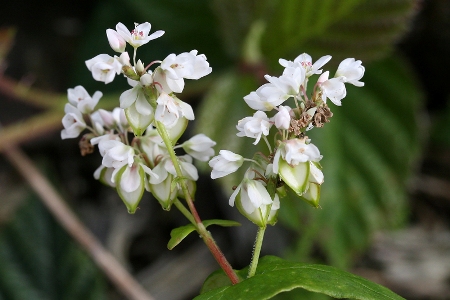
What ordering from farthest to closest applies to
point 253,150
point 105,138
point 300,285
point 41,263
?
point 41,263 < point 253,150 < point 105,138 < point 300,285

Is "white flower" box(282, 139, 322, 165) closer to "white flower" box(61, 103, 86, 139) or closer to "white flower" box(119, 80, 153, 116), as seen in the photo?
"white flower" box(119, 80, 153, 116)

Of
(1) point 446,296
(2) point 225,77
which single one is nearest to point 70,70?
(2) point 225,77

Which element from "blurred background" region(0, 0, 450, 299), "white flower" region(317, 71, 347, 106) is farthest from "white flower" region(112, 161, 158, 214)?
"blurred background" region(0, 0, 450, 299)

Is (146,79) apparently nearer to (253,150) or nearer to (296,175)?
(296,175)

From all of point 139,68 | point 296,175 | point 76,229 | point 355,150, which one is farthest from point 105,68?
point 355,150

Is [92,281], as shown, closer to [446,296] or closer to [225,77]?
[225,77]

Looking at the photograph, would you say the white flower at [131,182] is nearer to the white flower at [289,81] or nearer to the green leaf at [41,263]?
the white flower at [289,81]
